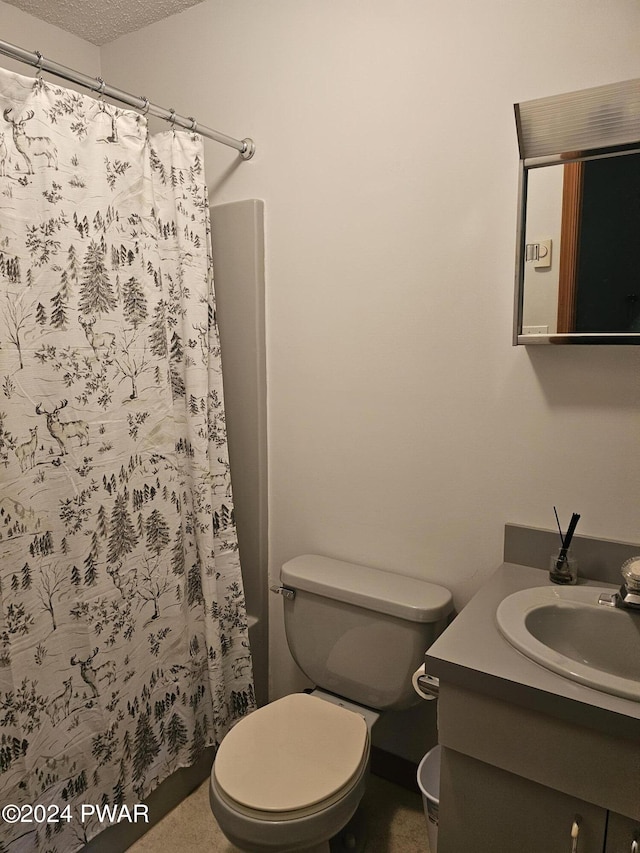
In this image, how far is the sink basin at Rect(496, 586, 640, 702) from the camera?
1.23 m

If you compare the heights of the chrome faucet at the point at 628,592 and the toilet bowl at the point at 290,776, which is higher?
the chrome faucet at the point at 628,592

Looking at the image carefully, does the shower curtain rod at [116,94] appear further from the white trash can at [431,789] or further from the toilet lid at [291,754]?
the white trash can at [431,789]

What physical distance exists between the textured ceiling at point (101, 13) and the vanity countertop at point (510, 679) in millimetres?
2133

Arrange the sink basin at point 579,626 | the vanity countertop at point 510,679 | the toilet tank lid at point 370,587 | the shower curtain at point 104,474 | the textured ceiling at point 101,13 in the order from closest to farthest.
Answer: the vanity countertop at point 510,679, the sink basin at point 579,626, the shower curtain at point 104,474, the toilet tank lid at point 370,587, the textured ceiling at point 101,13

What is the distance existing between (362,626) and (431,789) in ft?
1.44

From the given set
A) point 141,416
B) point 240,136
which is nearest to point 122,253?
point 141,416

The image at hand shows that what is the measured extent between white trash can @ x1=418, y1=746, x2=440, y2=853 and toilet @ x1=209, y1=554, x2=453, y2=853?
15cm

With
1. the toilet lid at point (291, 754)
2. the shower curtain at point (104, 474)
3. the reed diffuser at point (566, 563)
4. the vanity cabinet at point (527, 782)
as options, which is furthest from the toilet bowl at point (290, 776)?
the reed diffuser at point (566, 563)

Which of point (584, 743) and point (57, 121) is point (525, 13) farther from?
point (584, 743)

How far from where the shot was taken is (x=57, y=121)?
1.42m

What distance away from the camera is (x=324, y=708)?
1.61 m

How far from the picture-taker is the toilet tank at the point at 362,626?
1607 mm

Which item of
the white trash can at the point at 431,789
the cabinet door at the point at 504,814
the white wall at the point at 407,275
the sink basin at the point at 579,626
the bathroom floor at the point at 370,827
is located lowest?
the bathroom floor at the point at 370,827

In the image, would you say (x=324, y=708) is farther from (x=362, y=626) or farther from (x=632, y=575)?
(x=632, y=575)
